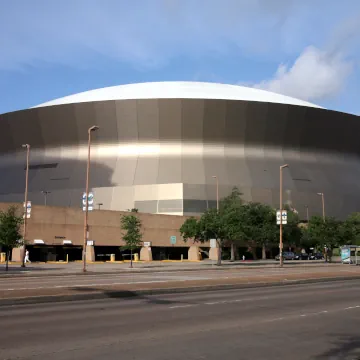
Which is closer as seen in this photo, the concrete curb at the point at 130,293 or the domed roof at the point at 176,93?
the concrete curb at the point at 130,293

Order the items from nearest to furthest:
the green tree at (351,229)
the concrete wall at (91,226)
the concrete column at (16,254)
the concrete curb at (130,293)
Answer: the concrete curb at (130,293)
the concrete column at (16,254)
the concrete wall at (91,226)
the green tree at (351,229)

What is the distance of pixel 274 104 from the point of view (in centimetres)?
7731

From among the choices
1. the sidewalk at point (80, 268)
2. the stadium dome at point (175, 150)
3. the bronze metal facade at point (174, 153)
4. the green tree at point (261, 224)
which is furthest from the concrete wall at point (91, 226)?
the green tree at point (261, 224)

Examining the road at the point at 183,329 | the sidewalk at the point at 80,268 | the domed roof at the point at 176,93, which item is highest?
the domed roof at the point at 176,93

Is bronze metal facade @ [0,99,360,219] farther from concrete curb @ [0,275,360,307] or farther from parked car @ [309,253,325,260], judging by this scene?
concrete curb @ [0,275,360,307]

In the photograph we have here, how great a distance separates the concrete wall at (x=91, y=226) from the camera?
50.6 metres

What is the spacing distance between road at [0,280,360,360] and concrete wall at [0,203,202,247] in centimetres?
3728

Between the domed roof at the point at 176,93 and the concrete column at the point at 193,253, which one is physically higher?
the domed roof at the point at 176,93

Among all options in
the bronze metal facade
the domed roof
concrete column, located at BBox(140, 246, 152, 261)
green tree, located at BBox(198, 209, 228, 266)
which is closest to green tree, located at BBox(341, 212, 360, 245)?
the bronze metal facade

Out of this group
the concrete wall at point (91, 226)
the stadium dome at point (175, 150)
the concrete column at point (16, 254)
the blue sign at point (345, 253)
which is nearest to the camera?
the concrete column at point (16, 254)

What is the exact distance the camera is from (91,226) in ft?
179

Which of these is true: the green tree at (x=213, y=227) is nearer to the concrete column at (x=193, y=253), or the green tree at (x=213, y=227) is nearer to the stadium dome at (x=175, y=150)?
the concrete column at (x=193, y=253)

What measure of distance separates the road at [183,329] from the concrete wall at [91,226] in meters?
37.3

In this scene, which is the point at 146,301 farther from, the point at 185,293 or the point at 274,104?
the point at 274,104
